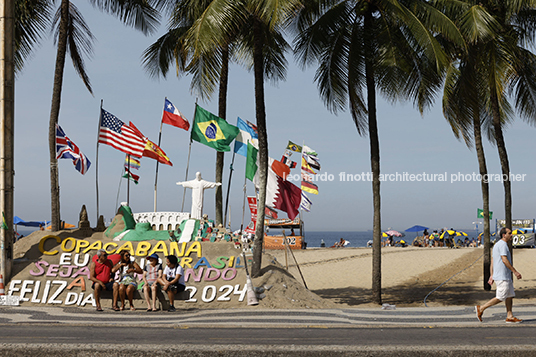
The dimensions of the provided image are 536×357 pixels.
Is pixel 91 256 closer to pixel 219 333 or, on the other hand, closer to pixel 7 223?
pixel 7 223

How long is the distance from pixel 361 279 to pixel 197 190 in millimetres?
10547

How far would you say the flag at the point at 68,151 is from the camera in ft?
59.6

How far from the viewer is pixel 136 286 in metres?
13.3

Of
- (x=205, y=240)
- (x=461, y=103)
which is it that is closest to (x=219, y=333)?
(x=205, y=240)

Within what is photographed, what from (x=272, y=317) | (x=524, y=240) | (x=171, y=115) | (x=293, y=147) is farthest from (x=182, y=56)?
(x=524, y=240)

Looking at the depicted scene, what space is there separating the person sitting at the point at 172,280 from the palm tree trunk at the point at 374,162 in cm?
681

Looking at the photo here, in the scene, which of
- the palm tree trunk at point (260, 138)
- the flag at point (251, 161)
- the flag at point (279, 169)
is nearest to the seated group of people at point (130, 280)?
the palm tree trunk at point (260, 138)

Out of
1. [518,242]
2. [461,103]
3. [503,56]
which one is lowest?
[518,242]

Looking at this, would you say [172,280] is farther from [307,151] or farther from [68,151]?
[307,151]

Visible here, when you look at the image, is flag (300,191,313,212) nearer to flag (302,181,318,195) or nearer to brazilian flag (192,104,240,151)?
flag (302,181,318,195)

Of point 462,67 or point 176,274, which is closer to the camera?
point 176,274

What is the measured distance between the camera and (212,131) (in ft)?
61.5

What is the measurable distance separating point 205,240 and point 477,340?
9865 mm

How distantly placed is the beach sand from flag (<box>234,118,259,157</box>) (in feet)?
13.3
